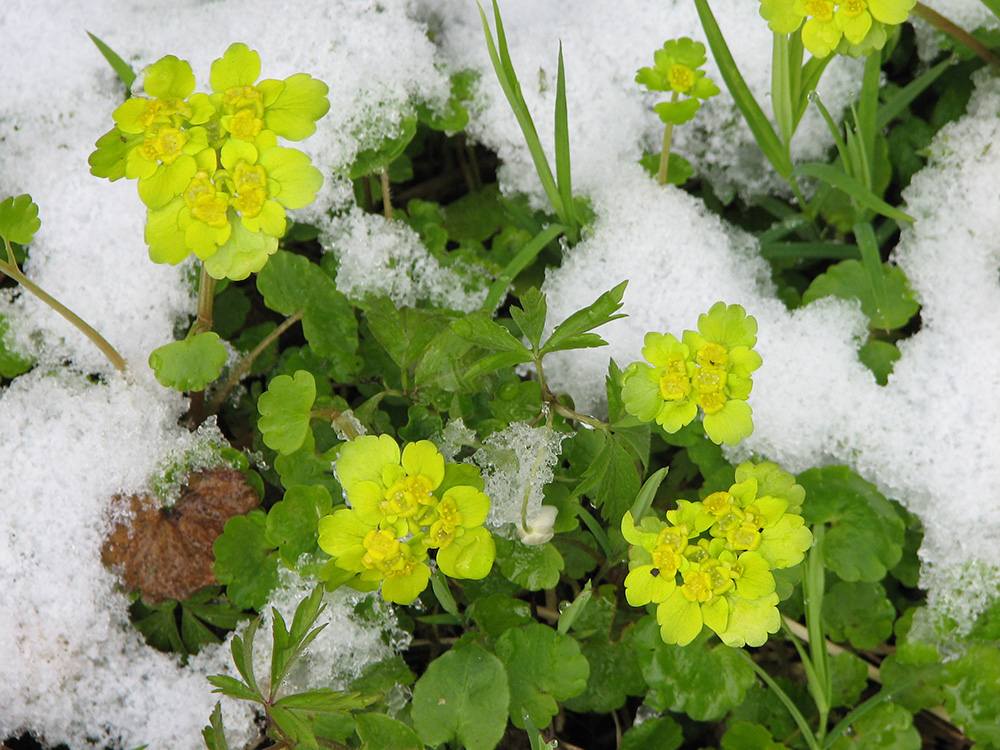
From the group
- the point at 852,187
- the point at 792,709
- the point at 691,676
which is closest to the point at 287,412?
the point at 691,676

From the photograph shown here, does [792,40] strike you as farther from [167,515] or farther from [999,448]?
[167,515]

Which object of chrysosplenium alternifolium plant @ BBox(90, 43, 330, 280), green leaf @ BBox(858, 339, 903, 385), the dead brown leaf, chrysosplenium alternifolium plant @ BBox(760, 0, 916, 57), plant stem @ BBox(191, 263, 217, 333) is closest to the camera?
chrysosplenium alternifolium plant @ BBox(90, 43, 330, 280)

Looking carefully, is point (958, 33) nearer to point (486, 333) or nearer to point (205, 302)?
point (486, 333)

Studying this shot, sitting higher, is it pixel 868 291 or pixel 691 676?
pixel 868 291

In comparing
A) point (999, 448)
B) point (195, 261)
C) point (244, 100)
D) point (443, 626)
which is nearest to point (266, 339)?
point (195, 261)

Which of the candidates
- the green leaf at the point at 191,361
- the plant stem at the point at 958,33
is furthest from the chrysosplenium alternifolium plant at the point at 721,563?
the plant stem at the point at 958,33

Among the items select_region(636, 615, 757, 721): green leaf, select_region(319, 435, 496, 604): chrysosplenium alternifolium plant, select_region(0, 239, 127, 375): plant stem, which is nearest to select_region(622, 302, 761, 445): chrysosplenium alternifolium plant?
select_region(319, 435, 496, 604): chrysosplenium alternifolium plant

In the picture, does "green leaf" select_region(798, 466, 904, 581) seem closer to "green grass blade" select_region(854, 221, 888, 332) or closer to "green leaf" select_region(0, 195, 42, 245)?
"green grass blade" select_region(854, 221, 888, 332)
